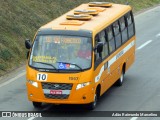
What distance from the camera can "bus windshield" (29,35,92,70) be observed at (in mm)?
19203

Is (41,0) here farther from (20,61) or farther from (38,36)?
(38,36)

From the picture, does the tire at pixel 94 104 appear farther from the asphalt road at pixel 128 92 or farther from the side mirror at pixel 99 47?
the side mirror at pixel 99 47

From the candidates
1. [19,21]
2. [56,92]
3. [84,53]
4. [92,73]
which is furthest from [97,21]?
[19,21]

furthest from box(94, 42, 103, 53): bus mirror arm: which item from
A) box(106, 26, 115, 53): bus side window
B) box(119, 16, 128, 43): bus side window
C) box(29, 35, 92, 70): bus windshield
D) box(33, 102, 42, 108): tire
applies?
box(119, 16, 128, 43): bus side window

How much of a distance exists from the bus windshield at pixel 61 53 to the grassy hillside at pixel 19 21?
212 inches

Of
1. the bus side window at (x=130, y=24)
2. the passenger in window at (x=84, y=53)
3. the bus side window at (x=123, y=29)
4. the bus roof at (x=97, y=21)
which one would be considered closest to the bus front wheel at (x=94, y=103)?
the passenger in window at (x=84, y=53)

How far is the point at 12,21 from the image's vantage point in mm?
29844

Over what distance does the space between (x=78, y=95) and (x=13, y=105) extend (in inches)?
104

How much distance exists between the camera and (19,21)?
99.5 feet

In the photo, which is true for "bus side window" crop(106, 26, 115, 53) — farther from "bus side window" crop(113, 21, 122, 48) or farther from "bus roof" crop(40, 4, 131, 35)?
"bus side window" crop(113, 21, 122, 48)

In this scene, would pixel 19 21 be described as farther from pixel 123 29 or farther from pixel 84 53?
pixel 84 53

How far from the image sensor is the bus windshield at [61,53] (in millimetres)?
19203

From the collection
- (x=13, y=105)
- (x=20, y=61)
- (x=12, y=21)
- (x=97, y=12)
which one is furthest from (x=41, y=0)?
(x=13, y=105)

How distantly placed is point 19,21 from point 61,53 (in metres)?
11.2
